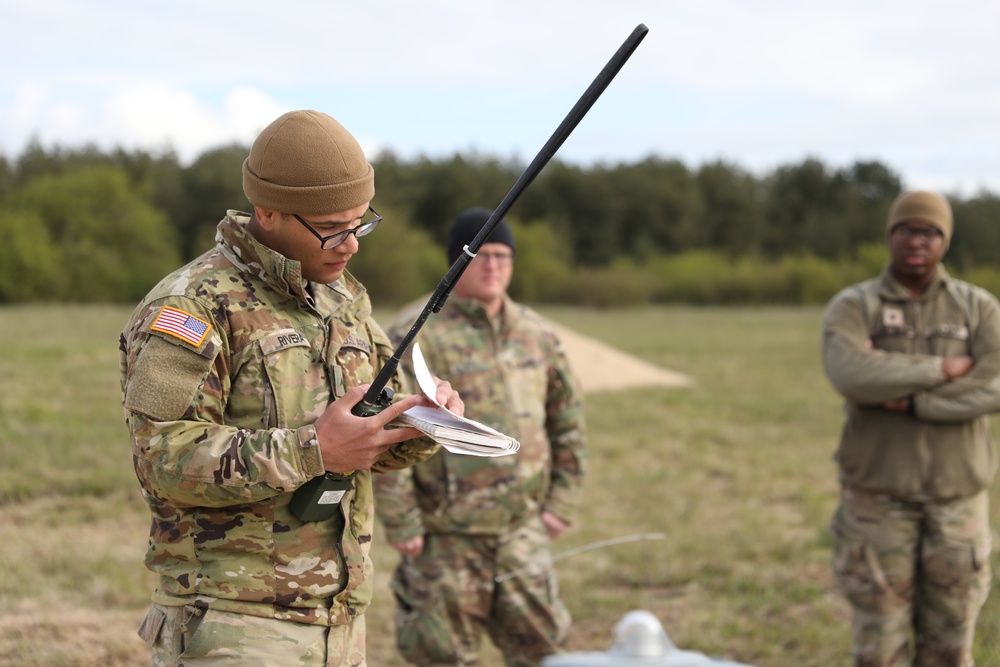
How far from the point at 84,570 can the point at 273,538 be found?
4957mm

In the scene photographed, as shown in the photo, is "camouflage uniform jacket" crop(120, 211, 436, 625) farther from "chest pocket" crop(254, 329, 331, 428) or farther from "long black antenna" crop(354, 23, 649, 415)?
"long black antenna" crop(354, 23, 649, 415)

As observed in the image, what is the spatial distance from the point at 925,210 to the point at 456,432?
3843 mm

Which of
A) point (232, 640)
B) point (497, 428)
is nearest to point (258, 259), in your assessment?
point (232, 640)

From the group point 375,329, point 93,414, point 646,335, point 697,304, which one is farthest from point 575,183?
point 375,329

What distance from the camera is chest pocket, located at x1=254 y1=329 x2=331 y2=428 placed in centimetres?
291

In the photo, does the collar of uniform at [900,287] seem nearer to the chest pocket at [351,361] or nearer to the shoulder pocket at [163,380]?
the chest pocket at [351,361]

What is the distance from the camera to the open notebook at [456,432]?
2660 mm

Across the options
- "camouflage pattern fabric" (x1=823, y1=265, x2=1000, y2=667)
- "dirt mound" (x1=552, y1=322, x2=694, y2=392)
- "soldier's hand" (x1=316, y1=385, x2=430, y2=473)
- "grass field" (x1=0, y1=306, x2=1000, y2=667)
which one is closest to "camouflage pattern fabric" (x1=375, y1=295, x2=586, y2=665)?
"grass field" (x1=0, y1=306, x2=1000, y2=667)

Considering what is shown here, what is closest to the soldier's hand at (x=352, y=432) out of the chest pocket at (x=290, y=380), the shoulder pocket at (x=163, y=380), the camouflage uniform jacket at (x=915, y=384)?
the chest pocket at (x=290, y=380)

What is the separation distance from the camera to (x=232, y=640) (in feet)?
9.25

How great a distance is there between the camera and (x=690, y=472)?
11703 millimetres

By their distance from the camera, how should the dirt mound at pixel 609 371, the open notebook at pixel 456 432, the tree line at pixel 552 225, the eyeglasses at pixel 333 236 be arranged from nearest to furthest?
1. the open notebook at pixel 456 432
2. the eyeglasses at pixel 333 236
3. the dirt mound at pixel 609 371
4. the tree line at pixel 552 225

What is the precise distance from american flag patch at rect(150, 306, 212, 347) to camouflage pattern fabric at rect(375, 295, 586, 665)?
2.23 metres

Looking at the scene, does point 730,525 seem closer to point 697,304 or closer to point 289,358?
point 289,358
